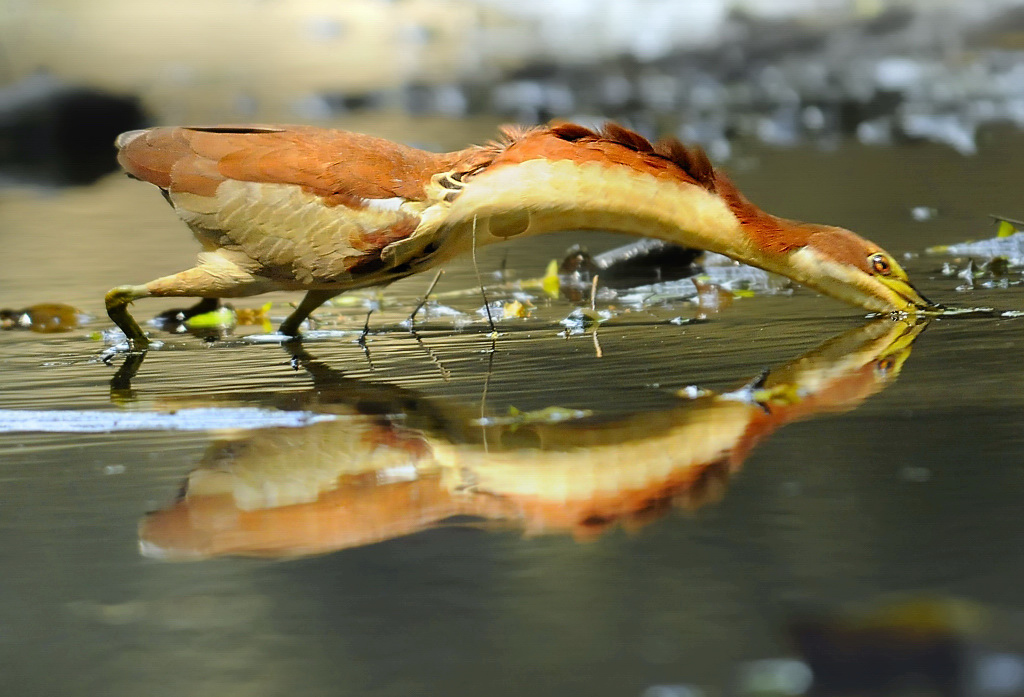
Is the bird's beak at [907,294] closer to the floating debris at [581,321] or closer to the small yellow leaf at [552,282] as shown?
the floating debris at [581,321]

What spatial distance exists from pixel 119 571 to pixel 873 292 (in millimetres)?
3259

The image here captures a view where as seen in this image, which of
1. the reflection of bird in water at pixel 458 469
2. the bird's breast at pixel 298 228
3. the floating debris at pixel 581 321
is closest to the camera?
the reflection of bird in water at pixel 458 469

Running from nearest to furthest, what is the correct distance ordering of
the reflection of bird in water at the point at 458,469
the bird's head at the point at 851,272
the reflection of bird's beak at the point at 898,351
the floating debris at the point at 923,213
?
the reflection of bird in water at the point at 458,469
the reflection of bird's beak at the point at 898,351
the bird's head at the point at 851,272
the floating debris at the point at 923,213

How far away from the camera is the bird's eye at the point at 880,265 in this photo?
5.17m

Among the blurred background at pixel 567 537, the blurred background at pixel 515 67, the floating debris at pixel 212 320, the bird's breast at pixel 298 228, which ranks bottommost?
the blurred background at pixel 567 537

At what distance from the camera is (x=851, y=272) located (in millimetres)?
5148

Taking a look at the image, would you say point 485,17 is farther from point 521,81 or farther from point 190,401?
point 190,401

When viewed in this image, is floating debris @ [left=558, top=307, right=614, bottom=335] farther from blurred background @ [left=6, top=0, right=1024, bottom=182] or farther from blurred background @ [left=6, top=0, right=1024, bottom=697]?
blurred background @ [left=6, top=0, right=1024, bottom=182]

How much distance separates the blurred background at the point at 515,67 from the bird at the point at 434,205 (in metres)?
6.91

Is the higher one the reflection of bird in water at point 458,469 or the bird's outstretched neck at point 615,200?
the bird's outstretched neck at point 615,200

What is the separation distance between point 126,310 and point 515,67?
43.7 ft

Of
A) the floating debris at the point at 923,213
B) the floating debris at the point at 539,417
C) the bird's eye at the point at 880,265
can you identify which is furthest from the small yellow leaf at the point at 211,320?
the floating debris at the point at 923,213

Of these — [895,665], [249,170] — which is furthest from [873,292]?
[895,665]

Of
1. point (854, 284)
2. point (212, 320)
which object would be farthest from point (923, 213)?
point (212, 320)
